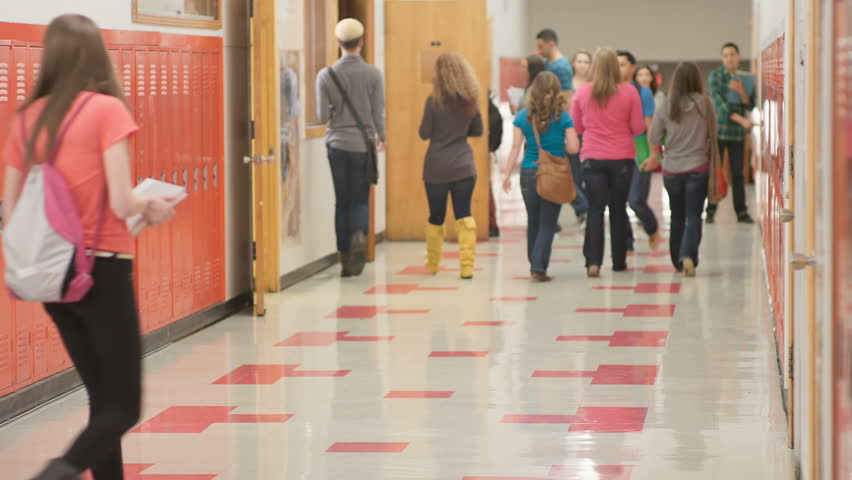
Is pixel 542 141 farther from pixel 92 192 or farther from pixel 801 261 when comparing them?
pixel 92 192

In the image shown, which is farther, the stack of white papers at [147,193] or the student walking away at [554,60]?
the student walking away at [554,60]

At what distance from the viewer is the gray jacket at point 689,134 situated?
8781 mm

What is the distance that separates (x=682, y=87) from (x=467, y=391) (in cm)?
380

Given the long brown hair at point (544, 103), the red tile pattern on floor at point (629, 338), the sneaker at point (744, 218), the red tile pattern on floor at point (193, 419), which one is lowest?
the sneaker at point (744, 218)

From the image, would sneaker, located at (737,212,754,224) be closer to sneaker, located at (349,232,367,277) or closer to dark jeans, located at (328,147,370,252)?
sneaker, located at (349,232,367,277)

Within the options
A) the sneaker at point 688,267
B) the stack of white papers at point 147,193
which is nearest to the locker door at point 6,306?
the stack of white papers at point 147,193

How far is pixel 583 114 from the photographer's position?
920 centimetres

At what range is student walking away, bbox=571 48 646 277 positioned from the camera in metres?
9.00

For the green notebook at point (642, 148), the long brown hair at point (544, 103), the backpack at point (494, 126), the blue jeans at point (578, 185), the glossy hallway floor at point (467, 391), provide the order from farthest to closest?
1. the blue jeans at point (578, 185)
2. the backpack at point (494, 126)
3. the green notebook at point (642, 148)
4. the long brown hair at point (544, 103)
5. the glossy hallway floor at point (467, 391)

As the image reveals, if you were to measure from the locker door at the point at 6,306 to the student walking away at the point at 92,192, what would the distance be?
1.78 m

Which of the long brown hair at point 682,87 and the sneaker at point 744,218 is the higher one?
the long brown hair at point 682,87

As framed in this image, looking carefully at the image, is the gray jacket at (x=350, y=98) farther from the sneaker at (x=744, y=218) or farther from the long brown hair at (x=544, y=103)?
the sneaker at (x=744, y=218)

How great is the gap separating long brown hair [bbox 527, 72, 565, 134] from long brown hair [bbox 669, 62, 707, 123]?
2.32 feet

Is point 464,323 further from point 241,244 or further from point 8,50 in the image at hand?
point 8,50
